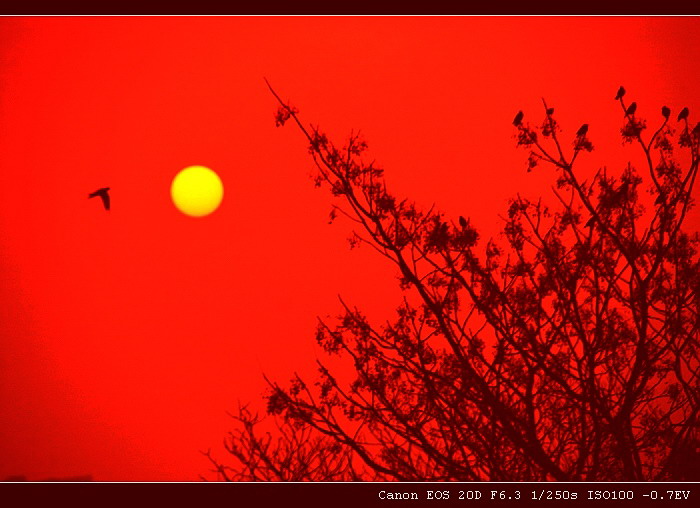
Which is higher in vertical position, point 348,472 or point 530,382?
point 530,382

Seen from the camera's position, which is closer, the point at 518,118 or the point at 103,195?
the point at 518,118

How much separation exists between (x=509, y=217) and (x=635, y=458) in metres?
1.57

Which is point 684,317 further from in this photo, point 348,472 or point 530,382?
point 348,472

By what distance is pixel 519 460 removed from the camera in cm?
509

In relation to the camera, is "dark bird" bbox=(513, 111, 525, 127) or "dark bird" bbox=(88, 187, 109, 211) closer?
"dark bird" bbox=(513, 111, 525, 127)

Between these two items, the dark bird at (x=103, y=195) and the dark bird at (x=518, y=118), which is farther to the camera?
the dark bird at (x=103, y=195)

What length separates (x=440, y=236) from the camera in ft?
15.4
